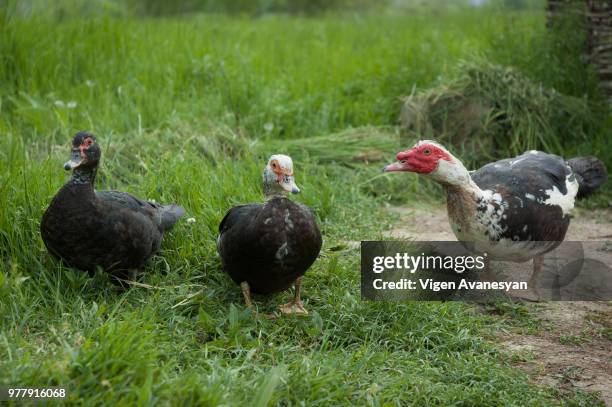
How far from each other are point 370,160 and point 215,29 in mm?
4084

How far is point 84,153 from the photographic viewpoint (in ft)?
12.4

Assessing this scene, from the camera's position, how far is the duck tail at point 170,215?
13.7ft

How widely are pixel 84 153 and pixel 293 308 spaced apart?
4.26 ft

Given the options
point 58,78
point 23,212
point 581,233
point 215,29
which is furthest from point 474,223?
point 215,29

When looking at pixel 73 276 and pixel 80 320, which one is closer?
pixel 80 320

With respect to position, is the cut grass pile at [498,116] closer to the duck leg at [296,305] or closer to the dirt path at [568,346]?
the dirt path at [568,346]

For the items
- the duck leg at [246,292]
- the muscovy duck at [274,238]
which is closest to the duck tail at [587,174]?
the muscovy duck at [274,238]

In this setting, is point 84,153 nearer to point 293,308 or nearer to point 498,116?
point 293,308

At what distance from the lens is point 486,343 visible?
3.58 meters

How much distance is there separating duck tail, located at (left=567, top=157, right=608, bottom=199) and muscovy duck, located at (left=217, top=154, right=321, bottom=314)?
1846mm

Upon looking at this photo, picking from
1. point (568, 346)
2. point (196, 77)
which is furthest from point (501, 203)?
point (196, 77)

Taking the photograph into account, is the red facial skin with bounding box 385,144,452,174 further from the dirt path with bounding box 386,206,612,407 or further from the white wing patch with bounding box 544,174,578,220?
the dirt path with bounding box 386,206,612,407

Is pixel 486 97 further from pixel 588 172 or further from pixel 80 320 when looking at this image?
pixel 80 320

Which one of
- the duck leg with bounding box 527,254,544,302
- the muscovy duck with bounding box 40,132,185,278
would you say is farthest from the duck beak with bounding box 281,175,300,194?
the duck leg with bounding box 527,254,544,302
